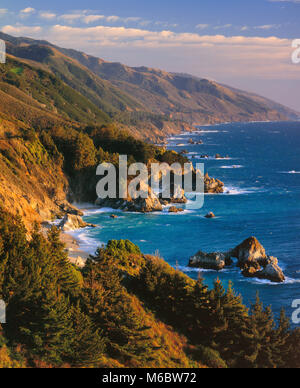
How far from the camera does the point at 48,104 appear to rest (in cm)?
17012

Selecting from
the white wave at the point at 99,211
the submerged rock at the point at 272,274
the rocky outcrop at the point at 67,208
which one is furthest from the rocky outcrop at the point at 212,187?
the submerged rock at the point at 272,274

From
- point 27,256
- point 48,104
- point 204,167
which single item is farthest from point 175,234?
point 48,104

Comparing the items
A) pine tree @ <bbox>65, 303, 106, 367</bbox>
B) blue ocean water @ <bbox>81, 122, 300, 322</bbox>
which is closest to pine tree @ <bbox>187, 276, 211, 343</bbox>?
pine tree @ <bbox>65, 303, 106, 367</bbox>

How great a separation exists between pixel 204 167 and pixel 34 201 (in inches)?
2837

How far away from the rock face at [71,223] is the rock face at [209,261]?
22.2 meters

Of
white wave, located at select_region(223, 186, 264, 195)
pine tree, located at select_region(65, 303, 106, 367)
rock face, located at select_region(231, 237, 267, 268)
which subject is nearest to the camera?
pine tree, located at select_region(65, 303, 106, 367)

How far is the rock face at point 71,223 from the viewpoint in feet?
198

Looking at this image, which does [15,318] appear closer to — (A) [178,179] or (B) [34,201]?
(B) [34,201]

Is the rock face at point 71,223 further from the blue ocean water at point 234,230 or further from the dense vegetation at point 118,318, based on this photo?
the dense vegetation at point 118,318

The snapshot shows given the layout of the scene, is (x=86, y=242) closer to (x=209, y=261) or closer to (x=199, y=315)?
(x=209, y=261)

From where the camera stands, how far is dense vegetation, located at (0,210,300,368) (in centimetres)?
1958

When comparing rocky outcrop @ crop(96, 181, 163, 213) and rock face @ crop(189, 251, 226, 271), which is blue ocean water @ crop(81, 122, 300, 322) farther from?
rocky outcrop @ crop(96, 181, 163, 213)

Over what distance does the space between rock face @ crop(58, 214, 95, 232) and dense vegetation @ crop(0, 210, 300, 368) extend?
31.1 meters

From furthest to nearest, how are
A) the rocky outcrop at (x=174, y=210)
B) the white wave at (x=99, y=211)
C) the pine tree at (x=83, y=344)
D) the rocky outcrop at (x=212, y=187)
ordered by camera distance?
1. the rocky outcrop at (x=212, y=187)
2. the rocky outcrop at (x=174, y=210)
3. the white wave at (x=99, y=211)
4. the pine tree at (x=83, y=344)
